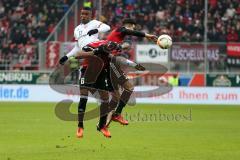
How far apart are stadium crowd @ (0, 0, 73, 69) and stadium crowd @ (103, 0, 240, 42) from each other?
3.63 m

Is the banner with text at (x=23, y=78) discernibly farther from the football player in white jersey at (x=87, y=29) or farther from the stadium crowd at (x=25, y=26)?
the football player in white jersey at (x=87, y=29)

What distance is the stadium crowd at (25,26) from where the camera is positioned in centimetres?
3644

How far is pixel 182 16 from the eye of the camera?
39250 mm

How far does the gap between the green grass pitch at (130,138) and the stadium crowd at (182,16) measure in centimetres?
1169

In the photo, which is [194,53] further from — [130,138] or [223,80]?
[130,138]

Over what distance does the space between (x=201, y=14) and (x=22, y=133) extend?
22770mm

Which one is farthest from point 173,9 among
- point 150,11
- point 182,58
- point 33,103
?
point 33,103

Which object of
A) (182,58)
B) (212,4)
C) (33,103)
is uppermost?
(212,4)

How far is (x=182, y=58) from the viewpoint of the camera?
3366 cm

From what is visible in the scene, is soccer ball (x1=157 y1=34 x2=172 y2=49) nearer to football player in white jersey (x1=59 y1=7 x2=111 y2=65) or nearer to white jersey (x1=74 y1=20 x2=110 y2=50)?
football player in white jersey (x1=59 y1=7 x2=111 y2=65)

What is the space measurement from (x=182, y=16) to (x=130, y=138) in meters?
23.4

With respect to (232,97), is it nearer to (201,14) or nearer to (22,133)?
(201,14)

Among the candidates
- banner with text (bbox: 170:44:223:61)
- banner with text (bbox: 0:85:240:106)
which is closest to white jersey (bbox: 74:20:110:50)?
banner with text (bbox: 0:85:240:106)

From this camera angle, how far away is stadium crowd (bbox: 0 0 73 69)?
1435 inches
